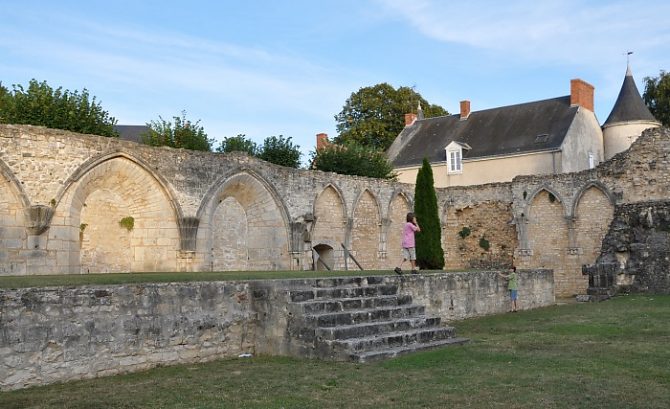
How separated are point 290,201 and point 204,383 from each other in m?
12.2

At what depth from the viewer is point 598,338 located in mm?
8812

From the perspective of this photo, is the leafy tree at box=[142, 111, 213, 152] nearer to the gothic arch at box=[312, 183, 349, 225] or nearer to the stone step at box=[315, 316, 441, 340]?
the gothic arch at box=[312, 183, 349, 225]

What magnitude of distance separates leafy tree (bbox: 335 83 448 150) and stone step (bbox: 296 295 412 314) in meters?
27.1

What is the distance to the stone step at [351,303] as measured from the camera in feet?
26.9

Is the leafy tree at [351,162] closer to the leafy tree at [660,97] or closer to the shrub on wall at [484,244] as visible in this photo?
the shrub on wall at [484,244]

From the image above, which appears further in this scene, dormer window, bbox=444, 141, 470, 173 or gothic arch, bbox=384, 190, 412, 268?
dormer window, bbox=444, 141, 470, 173

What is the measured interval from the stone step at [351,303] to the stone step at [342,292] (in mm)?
189

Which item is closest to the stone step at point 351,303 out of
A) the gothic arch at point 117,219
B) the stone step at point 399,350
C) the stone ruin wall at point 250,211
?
the stone step at point 399,350

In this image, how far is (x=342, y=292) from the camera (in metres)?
9.03

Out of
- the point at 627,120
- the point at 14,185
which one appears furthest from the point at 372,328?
the point at 627,120

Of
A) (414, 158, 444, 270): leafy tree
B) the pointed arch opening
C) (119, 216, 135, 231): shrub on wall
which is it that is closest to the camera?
(119, 216, 135, 231): shrub on wall

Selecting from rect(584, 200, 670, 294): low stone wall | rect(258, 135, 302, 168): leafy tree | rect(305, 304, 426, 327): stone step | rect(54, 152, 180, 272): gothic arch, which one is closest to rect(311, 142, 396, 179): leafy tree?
rect(258, 135, 302, 168): leafy tree

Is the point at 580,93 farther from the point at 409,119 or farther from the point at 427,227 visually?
the point at 427,227

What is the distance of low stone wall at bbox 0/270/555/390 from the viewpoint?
21.0 feet
